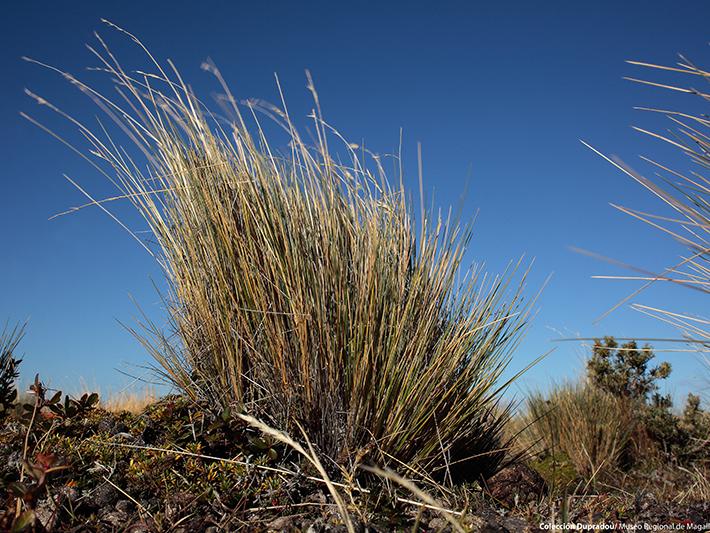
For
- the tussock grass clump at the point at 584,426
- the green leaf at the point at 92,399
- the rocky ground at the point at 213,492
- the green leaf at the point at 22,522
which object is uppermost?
the tussock grass clump at the point at 584,426

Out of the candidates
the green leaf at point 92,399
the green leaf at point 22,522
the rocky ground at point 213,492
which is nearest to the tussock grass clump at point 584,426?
the rocky ground at point 213,492

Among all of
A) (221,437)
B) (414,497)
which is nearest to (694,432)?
(414,497)

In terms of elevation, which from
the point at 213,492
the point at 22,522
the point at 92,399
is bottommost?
the point at 22,522

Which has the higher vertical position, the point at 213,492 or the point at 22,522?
the point at 213,492

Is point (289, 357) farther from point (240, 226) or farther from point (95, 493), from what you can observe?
point (95, 493)

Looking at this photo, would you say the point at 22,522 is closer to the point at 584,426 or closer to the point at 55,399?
the point at 55,399

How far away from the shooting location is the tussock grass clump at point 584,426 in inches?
239

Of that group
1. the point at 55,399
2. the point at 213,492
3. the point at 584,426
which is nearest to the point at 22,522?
the point at 213,492

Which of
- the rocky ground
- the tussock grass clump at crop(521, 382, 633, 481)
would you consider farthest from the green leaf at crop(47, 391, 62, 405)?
the tussock grass clump at crop(521, 382, 633, 481)

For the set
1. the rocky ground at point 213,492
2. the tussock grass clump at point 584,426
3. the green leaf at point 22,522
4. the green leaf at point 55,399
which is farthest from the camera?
the tussock grass clump at point 584,426

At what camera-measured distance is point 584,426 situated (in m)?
6.17

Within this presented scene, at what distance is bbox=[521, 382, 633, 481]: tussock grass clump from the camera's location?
6067mm

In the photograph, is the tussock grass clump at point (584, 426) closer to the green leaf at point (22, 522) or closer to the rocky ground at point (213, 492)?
the rocky ground at point (213, 492)

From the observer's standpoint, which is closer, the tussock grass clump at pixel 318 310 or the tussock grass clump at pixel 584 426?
the tussock grass clump at pixel 318 310
